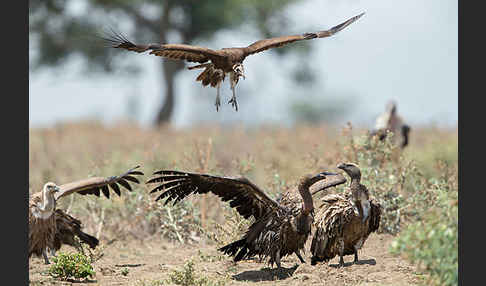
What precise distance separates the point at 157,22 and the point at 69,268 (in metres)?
26.7

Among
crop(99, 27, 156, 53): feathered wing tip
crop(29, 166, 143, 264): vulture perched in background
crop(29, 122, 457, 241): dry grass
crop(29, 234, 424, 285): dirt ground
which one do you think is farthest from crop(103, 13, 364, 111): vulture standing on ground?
crop(29, 234, 424, 285): dirt ground

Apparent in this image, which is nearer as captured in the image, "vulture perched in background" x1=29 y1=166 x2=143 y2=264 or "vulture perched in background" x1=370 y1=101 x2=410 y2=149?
"vulture perched in background" x1=29 y1=166 x2=143 y2=264

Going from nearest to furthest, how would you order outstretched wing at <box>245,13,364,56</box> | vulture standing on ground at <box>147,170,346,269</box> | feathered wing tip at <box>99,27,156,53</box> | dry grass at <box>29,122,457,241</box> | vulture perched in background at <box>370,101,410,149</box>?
vulture standing on ground at <box>147,170,346,269</box>, feathered wing tip at <box>99,27,156,53</box>, outstretched wing at <box>245,13,364,56</box>, dry grass at <box>29,122,457,241</box>, vulture perched in background at <box>370,101,410,149</box>

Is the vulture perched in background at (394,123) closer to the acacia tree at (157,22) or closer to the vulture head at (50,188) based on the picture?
the vulture head at (50,188)

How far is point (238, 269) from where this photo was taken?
25.6 ft

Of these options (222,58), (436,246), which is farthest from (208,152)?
(436,246)

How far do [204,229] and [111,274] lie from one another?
71.7 inches

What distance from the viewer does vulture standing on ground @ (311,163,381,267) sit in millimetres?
7066

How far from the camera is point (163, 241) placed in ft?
32.2

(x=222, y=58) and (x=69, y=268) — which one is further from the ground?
(x=222, y=58)

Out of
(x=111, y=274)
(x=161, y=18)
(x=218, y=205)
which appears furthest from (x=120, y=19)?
(x=111, y=274)

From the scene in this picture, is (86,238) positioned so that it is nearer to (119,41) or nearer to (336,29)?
(119,41)

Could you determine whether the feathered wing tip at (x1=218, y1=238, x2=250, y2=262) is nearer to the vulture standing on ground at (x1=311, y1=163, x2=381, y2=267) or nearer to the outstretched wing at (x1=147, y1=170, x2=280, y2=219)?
the outstretched wing at (x1=147, y1=170, x2=280, y2=219)

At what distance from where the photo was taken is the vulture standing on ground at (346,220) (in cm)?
707
